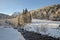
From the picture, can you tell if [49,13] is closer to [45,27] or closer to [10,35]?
[45,27]

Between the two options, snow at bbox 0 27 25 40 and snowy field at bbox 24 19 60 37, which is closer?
snowy field at bbox 24 19 60 37

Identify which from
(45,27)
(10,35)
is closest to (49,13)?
(45,27)

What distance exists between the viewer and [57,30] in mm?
3326

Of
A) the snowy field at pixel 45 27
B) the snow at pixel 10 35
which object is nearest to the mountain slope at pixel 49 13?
the snowy field at pixel 45 27

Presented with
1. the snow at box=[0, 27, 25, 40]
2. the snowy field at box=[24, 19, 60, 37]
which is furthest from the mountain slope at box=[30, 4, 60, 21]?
the snow at box=[0, 27, 25, 40]

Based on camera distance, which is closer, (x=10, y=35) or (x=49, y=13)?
(x=49, y=13)

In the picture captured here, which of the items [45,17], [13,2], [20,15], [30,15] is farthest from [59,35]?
[13,2]

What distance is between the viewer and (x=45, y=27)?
11.4 ft

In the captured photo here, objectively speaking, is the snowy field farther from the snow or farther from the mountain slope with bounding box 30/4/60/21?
the snow

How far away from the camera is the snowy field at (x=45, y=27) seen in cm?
333

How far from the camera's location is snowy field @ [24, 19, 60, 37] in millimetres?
3332

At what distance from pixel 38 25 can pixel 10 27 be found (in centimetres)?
77

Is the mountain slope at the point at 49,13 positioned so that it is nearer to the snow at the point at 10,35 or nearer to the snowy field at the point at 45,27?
the snowy field at the point at 45,27

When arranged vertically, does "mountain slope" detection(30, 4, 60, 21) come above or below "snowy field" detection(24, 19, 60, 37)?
above
